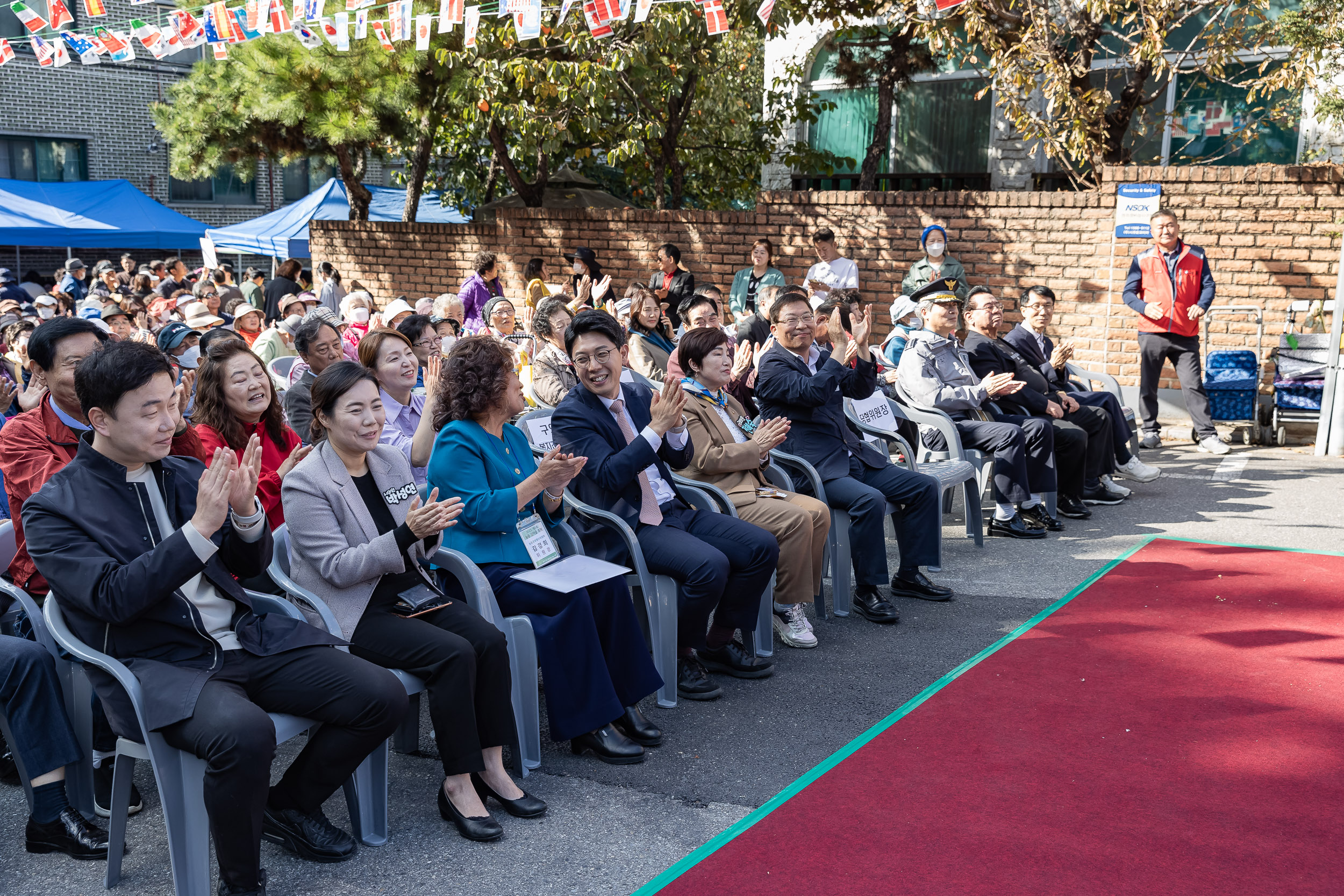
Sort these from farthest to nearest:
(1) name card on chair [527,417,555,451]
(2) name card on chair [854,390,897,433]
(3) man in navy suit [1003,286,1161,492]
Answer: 1. (3) man in navy suit [1003,286,1161,492]
2. (2) name card on chair [854,390,897,433]
3. (1) name card on chair [527,417,555,451]

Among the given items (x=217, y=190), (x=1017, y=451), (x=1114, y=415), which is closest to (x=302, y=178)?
(x=217, y=190)

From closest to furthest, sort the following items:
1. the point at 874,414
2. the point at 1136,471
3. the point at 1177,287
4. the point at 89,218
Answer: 1. the point at 874,414
2. the point at 1136,471
3. the point at 1177,287
4. the point at 89,218

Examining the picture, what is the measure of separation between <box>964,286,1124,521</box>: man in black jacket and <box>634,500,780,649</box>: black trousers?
3.09 metres

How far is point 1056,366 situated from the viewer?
25.4ft

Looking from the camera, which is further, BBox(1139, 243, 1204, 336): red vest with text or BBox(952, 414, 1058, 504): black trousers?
BBox(1139, 243, 1204, 336): red vest with text

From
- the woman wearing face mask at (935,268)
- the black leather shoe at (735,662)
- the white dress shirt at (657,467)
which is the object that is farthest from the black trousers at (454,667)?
the woman wearing face mask at (935,268)

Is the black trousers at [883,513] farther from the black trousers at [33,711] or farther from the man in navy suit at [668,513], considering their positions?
the black trousers at [33,711]

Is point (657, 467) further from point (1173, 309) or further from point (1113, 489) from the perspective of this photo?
point (1173, 309)

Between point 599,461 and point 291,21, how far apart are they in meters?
7.08

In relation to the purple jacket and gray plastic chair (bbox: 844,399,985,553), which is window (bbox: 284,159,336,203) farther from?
gray plastic chair (bbox: 844,399,985,553)

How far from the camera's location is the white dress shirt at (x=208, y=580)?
122 inches

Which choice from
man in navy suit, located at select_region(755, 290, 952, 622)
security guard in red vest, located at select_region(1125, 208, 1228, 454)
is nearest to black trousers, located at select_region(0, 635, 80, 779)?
man in navy suit, located at select_region(755, 290, 952, 622)

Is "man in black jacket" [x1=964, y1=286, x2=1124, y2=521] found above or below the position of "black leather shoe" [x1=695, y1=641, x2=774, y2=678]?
above

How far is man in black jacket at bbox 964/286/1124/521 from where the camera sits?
7.27m
